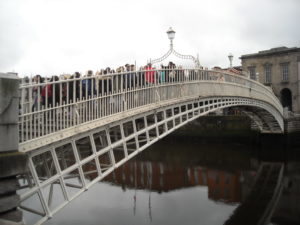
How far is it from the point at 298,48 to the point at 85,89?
3490 cm

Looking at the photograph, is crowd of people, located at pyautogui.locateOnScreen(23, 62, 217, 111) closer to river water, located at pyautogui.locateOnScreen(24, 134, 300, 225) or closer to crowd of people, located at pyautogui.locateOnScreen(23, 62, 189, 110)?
crowd of people, located at pyautogui.locateOnScreen(23, 62, 189, 110)

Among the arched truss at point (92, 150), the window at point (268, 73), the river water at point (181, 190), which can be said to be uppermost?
the window at point (268, 73)

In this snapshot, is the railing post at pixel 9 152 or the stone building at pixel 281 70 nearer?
the railing post at pixel 9 152

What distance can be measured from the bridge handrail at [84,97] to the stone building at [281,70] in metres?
28.9

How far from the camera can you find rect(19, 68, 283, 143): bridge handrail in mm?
5535

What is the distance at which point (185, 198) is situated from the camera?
529 inches

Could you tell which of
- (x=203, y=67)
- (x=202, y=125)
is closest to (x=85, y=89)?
(x=203, y=67)

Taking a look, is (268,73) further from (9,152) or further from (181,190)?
(9,152)

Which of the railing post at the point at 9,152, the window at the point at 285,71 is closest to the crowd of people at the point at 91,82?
the railing post at the point at 9,152

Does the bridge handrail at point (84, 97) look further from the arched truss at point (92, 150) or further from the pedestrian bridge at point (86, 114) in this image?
the arched truss at point (92, 150)

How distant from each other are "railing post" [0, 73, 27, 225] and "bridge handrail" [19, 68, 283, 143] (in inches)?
19.7

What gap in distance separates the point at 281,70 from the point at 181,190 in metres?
28.4

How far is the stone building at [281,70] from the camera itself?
36.3 metres

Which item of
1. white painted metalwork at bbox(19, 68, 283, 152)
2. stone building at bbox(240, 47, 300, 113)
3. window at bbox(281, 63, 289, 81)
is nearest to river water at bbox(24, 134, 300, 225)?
white painted metalwork at bbox(19, 68, 283, 152)
